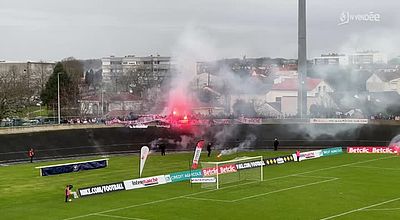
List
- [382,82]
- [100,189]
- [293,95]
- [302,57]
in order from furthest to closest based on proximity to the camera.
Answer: [293,95] → [382,82] → [302,57] → [100,189]

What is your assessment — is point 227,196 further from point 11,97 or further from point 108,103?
point 108,103

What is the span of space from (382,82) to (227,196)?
203 ft

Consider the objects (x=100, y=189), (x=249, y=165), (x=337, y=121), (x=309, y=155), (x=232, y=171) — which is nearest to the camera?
(x=100, y=189)

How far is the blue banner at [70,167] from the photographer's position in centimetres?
4843

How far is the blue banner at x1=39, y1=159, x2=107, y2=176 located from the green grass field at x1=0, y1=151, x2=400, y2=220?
2.34 feet

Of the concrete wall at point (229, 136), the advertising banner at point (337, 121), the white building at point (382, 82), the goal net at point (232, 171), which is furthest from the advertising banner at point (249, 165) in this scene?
the white building at point (382, 82)

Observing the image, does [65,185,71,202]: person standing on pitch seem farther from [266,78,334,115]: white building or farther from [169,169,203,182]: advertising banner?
[266,78,334,115]: white building

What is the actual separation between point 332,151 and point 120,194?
32.1 metres

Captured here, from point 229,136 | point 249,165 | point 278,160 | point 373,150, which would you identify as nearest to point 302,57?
point 229,136

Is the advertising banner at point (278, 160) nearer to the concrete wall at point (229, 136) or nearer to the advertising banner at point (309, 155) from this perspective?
the advertising banner at point (309, 155)

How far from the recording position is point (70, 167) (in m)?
49.8

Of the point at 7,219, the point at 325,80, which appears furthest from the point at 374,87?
the point at 7,219

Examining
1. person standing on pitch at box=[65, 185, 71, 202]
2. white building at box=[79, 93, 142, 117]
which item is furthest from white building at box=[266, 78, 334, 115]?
person standing on pitch at box=[65, 185, 71, 202]

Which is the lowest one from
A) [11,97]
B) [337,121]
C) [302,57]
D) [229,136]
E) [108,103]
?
[229,136]
